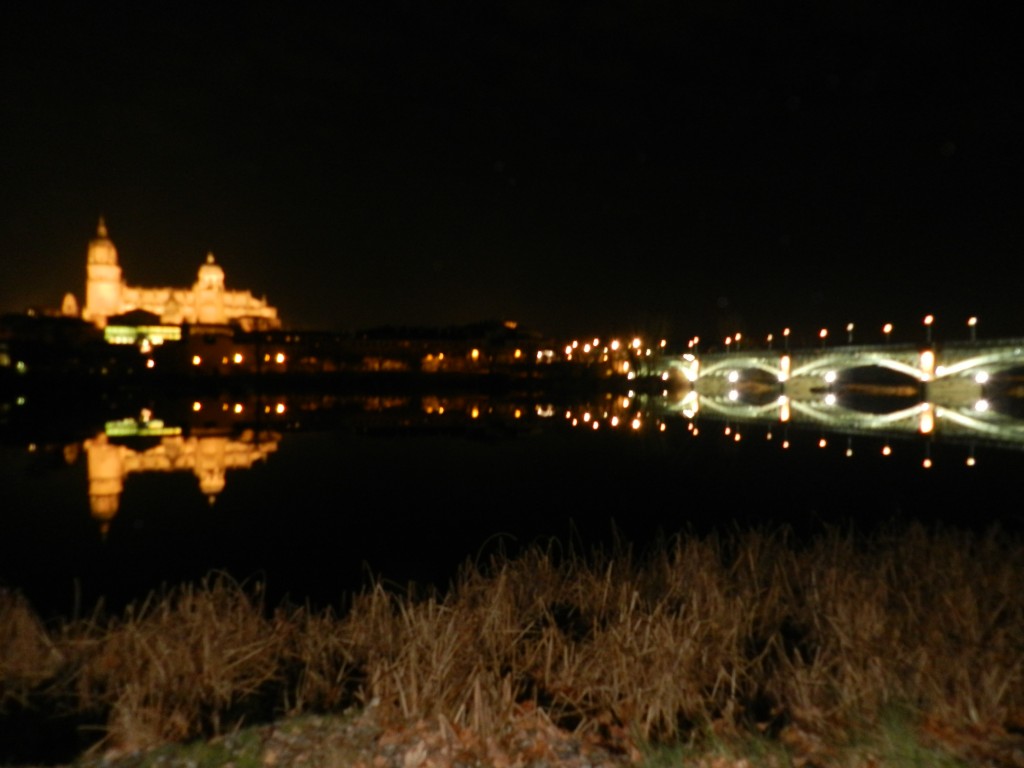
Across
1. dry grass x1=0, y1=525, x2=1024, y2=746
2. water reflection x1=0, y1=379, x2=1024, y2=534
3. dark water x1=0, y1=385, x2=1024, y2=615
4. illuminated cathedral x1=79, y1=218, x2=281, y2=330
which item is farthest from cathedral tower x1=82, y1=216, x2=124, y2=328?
dry grass x1=0, y1=525, x2=1024, y2=746

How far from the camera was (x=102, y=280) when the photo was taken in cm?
13862

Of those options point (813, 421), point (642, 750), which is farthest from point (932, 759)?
point (813, 421)

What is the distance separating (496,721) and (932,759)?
7.97 ft

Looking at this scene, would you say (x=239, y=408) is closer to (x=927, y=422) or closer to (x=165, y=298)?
(x=927, y=422)

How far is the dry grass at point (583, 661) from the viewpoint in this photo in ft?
18.2

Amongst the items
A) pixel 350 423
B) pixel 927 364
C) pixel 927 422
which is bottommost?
pixel 350 423

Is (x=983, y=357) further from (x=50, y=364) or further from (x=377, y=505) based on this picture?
(x=50, y=364)

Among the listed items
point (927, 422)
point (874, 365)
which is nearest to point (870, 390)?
point (874, 365)

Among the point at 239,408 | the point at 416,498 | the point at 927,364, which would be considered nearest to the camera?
the point at 416,498

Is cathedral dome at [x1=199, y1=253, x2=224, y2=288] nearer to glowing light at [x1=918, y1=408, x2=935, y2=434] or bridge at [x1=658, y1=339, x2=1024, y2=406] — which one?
bridge at [x1=658, y1=339, x2=1024, y2=406]

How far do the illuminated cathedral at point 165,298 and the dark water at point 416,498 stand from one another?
347ft

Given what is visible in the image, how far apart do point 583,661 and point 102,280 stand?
485ft

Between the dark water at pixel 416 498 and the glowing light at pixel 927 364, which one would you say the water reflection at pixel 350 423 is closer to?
the dark water at pixel 416 498

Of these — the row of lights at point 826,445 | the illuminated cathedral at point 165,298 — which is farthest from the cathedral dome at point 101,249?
the row of lights at point 826,445
